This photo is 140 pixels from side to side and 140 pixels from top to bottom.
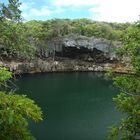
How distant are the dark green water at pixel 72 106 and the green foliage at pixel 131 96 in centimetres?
1667

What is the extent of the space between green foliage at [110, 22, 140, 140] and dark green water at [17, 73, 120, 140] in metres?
16.7

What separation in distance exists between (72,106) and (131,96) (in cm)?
3223

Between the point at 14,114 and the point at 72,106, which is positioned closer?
the point at 14,114

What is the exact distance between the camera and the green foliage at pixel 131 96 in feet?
36.7

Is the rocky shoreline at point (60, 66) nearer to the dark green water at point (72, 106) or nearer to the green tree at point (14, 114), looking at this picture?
the dark green water at point (72, 106)

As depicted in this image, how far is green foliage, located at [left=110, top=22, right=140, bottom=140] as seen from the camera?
36.7ft

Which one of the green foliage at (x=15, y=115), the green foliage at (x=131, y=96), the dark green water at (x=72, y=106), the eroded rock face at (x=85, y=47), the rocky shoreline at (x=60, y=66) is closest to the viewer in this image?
the green foliage at (x=15, y=115)

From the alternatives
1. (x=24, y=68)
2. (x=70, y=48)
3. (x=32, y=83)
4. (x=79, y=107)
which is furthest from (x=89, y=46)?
(x=79, y=107)

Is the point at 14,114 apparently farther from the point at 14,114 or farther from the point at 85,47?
the point at 85,47

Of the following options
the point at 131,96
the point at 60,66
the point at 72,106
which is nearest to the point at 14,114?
the point at 131,96

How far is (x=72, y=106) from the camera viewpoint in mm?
44406

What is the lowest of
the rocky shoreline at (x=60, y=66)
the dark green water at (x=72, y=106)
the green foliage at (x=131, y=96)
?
the dark green water at (x=72, y=106)

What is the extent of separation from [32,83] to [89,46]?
2864 centimetres

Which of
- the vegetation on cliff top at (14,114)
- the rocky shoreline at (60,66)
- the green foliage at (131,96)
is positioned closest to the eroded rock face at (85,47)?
the rocky shoreline at (60,66)
